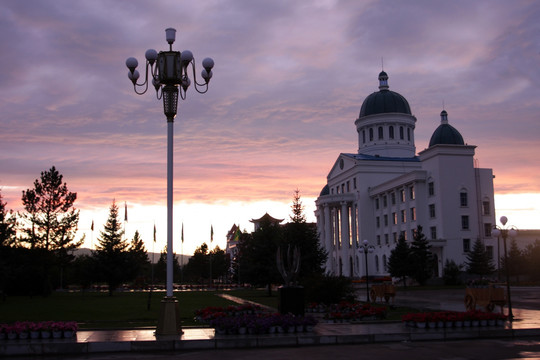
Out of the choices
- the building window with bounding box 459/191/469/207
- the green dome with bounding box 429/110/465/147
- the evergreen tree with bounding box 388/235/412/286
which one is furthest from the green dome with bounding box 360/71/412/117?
the evergreen tree with bounding box 388/235/412/286

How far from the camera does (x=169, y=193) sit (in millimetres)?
16625

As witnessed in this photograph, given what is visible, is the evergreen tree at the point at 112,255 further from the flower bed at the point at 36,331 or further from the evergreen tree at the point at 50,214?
the flower bed at the point at 36,331

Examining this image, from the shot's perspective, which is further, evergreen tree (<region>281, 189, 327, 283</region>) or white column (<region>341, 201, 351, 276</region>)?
white column (<region>341, 201, 351, 276</region>)

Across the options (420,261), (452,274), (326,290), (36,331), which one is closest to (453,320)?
(326,290)

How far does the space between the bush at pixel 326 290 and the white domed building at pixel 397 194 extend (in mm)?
33291

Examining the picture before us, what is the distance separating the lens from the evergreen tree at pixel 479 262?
6016cm

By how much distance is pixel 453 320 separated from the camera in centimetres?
1700

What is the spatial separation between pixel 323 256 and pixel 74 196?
82.9 feet

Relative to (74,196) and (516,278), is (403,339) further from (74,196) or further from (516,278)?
Result: (516,278)

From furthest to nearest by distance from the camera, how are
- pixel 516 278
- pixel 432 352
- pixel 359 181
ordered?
pixel 359 181
pixel 516 278
pixel 432 352

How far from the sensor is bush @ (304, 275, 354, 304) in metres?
26.1

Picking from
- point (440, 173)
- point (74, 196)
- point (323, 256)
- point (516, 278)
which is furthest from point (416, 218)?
point (74, 196)

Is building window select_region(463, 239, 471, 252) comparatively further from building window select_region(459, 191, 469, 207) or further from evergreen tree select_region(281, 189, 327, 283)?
evergreen tree select_region(281, 189, 327, 283)

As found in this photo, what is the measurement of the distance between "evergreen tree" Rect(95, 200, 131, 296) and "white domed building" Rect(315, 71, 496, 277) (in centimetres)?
2126
